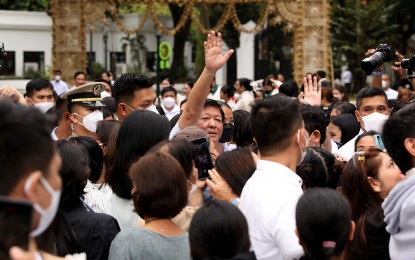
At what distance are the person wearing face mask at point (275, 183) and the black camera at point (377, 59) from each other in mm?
2313

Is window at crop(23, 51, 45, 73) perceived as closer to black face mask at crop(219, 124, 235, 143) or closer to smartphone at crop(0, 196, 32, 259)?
black face mask at crop(219, 124, 235, 143)

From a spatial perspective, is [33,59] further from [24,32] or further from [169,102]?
[169,102]

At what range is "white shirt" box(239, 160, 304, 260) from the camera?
3.65 meters

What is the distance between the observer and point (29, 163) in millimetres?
2373

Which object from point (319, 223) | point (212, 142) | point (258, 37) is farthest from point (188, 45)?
point (319, 223)

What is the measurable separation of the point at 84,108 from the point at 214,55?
67.6 inches

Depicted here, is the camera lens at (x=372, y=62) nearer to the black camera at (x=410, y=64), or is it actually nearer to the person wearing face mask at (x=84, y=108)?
the black camera at (x=410, y=64)

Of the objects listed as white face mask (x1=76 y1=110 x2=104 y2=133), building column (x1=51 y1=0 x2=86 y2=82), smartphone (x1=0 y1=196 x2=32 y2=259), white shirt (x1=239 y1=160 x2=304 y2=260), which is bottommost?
white shirt (x1=239 y1=160 x2=304 y2=260)

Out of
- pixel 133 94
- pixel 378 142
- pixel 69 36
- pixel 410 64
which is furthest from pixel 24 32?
pixel 378 142

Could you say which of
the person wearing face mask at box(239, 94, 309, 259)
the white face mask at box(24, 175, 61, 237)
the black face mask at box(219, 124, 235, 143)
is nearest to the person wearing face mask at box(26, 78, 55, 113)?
the black face mask at box(219, 124, 235, 143)

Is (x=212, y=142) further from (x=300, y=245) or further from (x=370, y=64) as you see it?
(x=300, y=245)

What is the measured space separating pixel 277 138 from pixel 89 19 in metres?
20.8

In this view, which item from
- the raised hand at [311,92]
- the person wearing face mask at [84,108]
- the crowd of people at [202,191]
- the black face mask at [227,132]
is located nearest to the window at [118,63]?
the black face mask at [227,132]

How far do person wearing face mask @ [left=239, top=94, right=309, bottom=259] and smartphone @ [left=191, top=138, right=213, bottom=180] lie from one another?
909 millimetres
